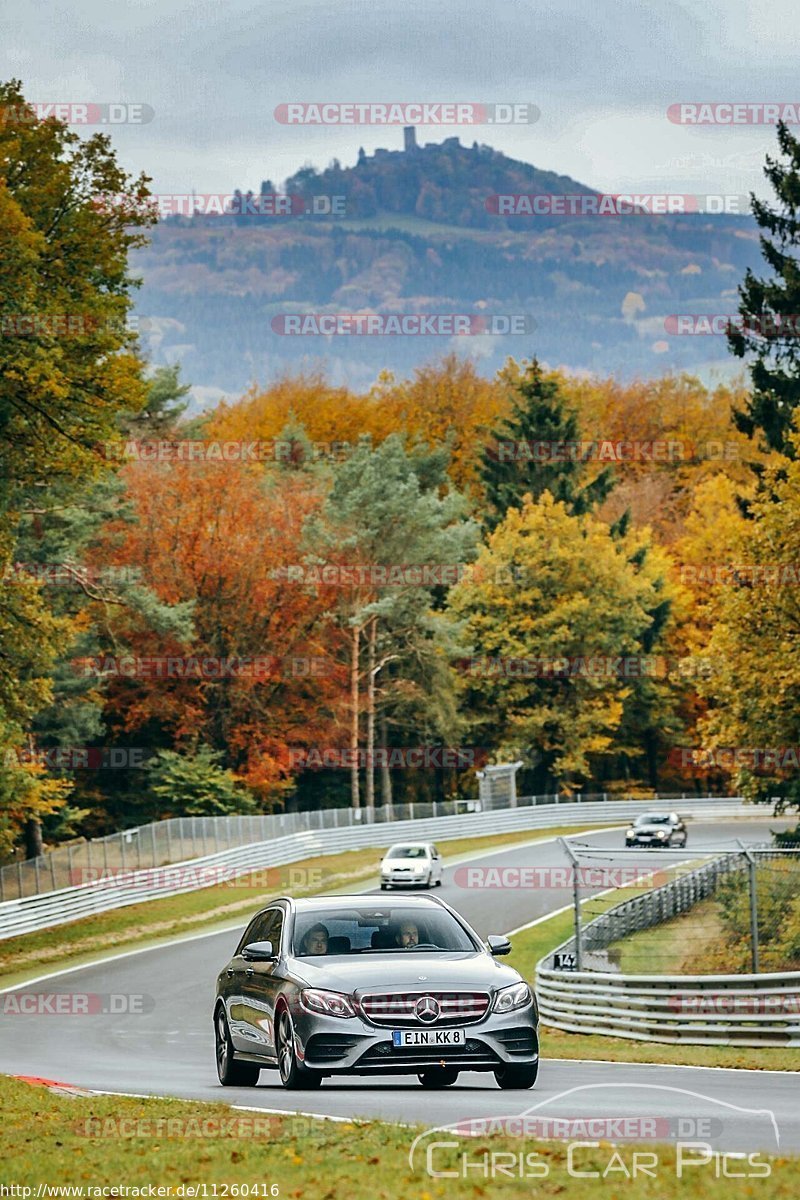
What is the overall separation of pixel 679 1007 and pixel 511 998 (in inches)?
383

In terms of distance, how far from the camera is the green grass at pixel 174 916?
40406 millimetres

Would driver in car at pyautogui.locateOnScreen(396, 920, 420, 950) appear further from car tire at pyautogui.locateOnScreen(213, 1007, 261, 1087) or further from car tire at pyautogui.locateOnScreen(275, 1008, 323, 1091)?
car tire at pyautogui.locateOnScreen(213, 1007, 261, 1087)

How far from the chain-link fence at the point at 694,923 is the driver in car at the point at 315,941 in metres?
8.80

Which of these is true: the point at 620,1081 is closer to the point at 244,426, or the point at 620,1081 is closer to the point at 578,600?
the point at 578,600

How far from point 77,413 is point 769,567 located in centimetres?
1395

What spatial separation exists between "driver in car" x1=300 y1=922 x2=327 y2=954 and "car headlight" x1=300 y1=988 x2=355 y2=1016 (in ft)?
3.10

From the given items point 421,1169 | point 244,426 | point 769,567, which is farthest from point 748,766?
point 244,426

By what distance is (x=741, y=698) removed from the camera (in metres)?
35.5

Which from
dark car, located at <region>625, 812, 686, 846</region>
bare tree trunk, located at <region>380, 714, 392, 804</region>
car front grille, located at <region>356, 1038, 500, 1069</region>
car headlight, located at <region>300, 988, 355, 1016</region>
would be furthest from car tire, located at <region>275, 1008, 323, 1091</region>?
bare tree trunk, located at <region>380, 714, 392, 804</region>

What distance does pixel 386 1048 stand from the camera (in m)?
13.1

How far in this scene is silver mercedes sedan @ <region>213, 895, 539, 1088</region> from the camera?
517 inches

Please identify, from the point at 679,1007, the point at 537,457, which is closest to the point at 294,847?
the point at 537,457

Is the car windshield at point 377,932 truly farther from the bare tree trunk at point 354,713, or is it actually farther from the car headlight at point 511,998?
the bare tree trunk at point 354,713

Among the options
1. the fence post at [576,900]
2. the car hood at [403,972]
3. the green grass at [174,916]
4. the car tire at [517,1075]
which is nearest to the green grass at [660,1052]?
the fence post at [576,900]
